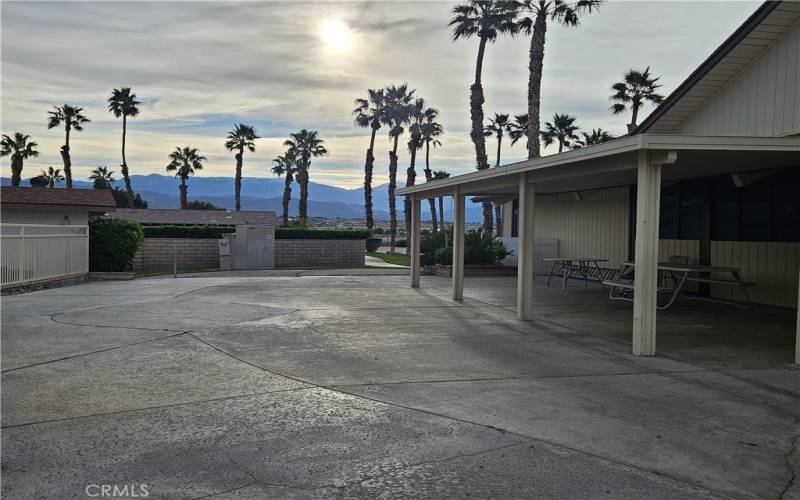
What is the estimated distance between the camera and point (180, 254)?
25906 millimetres

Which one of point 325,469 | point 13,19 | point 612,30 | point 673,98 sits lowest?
point 325,469

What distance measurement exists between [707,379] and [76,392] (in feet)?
20.8

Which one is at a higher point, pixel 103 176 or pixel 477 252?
pixel 103 176

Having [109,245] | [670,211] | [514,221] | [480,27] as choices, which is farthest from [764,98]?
[480,27]

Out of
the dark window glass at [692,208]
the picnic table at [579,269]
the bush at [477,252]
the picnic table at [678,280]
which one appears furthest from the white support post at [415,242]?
the dark window glass at [692,208]

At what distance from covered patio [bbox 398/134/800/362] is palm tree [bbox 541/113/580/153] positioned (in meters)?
28.8

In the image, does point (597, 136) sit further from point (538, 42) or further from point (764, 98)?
point (764, 98)

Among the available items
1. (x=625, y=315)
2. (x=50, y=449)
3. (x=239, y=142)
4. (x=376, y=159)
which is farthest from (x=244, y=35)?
(x=239, y=142)

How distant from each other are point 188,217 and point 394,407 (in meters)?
46.2

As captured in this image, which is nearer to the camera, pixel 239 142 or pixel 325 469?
pixel 325 469

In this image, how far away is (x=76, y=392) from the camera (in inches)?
234

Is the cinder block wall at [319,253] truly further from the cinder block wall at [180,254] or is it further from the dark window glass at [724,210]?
the dark window glass at [724,210]

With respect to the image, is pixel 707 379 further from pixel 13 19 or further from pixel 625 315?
pixel 13 19

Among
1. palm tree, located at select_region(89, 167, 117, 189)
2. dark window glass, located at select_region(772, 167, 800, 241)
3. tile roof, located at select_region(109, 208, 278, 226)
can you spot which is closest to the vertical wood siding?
dark window glass, located at select_region(772, 167, 800, 241)
